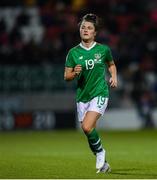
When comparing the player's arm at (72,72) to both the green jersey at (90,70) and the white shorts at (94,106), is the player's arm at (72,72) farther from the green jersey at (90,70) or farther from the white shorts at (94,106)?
the white shorts at (94,106)

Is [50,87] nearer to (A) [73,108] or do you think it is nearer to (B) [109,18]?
(A) [73,108]

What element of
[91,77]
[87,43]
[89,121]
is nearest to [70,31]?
[87,43]

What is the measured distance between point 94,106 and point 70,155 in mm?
3658

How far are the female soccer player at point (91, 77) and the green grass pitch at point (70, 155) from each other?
460mm

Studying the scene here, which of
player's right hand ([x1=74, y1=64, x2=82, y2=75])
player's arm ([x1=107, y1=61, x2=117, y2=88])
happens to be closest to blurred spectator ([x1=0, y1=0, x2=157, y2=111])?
player's arm ([x1=107, y1=61, x2=117, y2=88])

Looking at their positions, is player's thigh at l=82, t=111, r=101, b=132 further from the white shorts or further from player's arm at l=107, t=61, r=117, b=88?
player's arm at l=107, t=61, r=117, b=88

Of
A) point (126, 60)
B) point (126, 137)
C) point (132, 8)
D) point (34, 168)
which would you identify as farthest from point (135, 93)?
point (34, 168)

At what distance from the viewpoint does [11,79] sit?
70.2ft

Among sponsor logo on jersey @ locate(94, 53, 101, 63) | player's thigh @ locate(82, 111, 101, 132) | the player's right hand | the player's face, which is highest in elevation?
the player's face

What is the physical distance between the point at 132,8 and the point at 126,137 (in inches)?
325

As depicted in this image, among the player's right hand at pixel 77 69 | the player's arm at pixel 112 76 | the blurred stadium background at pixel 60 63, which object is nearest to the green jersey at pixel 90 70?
the player's arm at pixel 112 76

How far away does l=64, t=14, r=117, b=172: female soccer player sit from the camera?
10234 mm

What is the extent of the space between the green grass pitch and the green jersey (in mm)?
1111

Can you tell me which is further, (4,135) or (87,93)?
(4,135)
